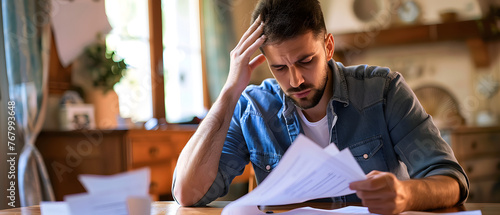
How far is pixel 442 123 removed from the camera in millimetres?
4090

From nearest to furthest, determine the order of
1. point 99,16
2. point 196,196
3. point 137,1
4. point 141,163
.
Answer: point 196,196 → point 141,163 → point 99,16 → point 137,1

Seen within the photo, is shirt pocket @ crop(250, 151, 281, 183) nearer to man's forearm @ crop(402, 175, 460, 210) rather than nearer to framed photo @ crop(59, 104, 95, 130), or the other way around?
man's forearm @ crop(402, 175, 460, 210)

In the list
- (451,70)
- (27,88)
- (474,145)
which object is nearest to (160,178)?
(27,88)

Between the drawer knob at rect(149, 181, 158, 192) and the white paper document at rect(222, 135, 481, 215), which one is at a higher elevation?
the white paper document at rect(222, 135, 481, 215)

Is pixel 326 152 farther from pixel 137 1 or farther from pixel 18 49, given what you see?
pixel 137 1

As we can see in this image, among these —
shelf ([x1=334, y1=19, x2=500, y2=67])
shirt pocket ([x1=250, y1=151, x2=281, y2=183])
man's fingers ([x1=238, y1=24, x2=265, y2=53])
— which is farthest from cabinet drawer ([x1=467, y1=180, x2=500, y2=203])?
man's fingers ([x1=238, y1=24, x2=265, y2=53])

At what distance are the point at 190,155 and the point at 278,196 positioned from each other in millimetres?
486

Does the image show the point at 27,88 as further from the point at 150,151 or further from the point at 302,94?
the point at 302,94

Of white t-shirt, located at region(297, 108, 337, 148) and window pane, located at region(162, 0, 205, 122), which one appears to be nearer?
white t-shirt, located at region(297, 108, 337, 148)

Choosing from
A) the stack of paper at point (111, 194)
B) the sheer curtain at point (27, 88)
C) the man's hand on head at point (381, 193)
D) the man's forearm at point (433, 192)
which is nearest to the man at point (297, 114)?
the man's forearm at point (433, 192)

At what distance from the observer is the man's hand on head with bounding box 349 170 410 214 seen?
707mm

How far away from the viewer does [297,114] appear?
1206 millimetres

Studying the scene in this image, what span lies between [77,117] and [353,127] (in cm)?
183

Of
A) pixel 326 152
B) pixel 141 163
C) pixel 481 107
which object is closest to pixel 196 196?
pixel 326 152
